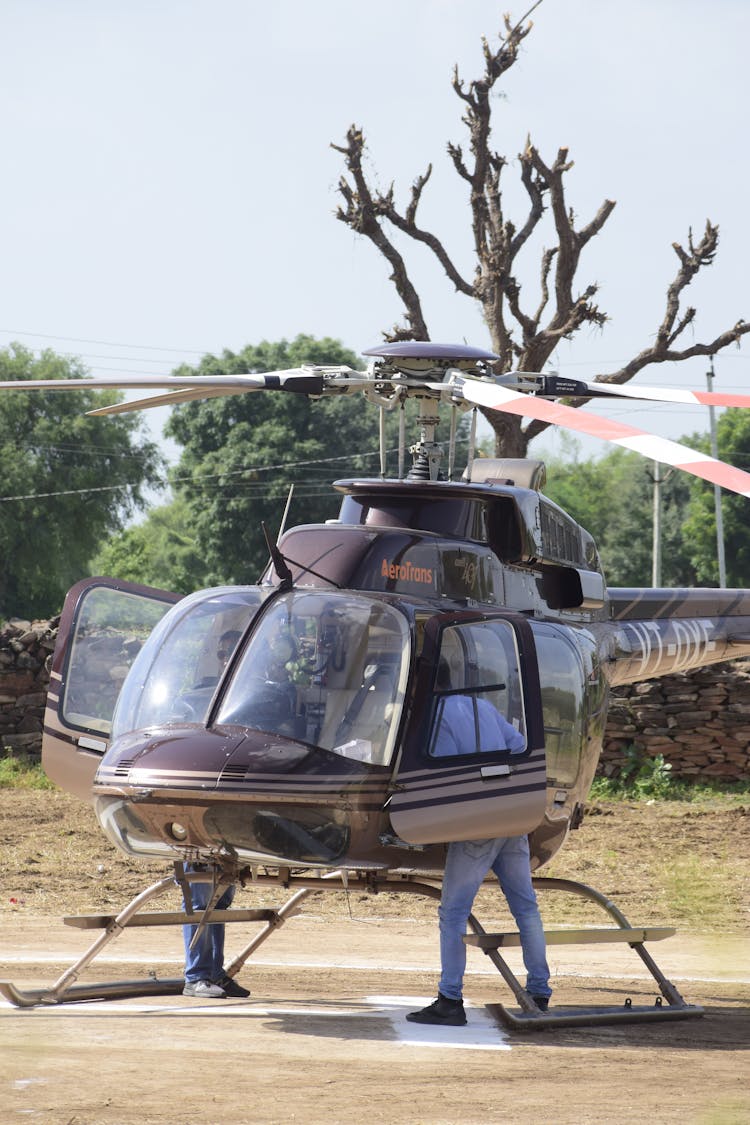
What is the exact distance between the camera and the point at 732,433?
63219 millimetres

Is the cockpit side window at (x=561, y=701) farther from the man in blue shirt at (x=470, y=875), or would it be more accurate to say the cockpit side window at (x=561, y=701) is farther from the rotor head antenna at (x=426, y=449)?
the rotor head antenna at (x=426, y=449)

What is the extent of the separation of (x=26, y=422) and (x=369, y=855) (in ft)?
136

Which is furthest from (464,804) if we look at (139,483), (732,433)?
(732,433)

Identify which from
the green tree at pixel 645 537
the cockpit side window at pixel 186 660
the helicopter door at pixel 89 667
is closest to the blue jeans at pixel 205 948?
the helicopter door at pixel 89 667

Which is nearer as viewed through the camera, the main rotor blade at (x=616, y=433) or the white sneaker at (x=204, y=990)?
the main rotor blade at (x=616, y=433)

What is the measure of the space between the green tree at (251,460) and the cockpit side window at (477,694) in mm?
40599

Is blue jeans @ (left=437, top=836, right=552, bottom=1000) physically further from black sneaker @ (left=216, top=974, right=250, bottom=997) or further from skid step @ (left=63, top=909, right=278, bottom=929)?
black sneaker @ (left=216, top=974, right=250, bottom=997)

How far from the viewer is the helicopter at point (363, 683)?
21.6ft

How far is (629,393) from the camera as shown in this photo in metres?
7.34

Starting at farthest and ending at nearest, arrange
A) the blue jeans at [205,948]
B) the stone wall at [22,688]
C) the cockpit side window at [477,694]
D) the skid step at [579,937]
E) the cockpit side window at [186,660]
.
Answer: the stone wall at [22,688] → the blue jeans at [205,948] → the skid step at [579,937] → the cockpit side window at [186,660] → the cockpit side window at [477,694]

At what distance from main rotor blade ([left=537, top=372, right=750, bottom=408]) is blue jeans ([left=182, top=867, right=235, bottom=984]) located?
11.1 feet

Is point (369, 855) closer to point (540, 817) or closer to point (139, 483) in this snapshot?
point (540, 817)

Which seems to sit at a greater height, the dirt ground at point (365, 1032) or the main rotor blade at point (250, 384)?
the main rotor blade at point (250, 384)

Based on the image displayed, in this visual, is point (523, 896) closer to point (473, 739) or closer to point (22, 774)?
point (473, 739)
